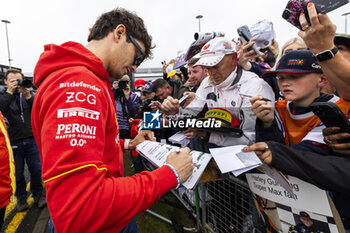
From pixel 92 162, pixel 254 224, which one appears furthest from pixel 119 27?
pixel 254 224

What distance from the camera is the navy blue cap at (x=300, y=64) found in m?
1.23

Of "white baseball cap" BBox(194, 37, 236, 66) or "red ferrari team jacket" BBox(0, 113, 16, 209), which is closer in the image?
"red ferrari team jacket" BBox(0, 113, 16, 209)

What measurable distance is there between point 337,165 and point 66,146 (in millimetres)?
1193

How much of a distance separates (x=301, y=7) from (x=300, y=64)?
0.50 m

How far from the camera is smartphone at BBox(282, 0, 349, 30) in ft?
2.63

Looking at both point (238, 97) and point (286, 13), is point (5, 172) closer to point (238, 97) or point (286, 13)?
point (238, 97)

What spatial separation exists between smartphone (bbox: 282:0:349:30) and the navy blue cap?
0.41 metres

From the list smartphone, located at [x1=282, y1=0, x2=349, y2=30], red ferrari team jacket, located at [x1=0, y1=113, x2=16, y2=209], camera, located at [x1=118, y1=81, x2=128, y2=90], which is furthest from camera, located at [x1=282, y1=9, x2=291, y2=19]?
camera, located at [x1=118, y1=81, x2=128, y2=90]

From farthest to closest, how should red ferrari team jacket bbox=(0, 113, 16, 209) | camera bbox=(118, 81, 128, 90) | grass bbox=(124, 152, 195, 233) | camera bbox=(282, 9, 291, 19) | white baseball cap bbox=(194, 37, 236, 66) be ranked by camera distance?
camera bbox=(118, 81, 128, 90)
grass bbox=(124, 152, 195, 233)
white baseball cap bbox=(194, 37, 236, 66)
red ferrari team jacket bbox=(0, 113, 16, 209)
camera bbox=(282, 9, 291, 19)

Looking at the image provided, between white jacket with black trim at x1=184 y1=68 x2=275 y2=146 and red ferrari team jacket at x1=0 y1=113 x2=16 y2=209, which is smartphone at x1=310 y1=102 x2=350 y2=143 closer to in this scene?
white jacket with black trim at x1=184 y1=68 x2=275 y2=146

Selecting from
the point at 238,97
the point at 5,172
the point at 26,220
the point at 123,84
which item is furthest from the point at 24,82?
the point at 238,97

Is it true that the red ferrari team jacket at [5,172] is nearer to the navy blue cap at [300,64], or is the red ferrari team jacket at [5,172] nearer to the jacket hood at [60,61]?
the jacket hood at [60,61]

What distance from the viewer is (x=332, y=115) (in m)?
0.78

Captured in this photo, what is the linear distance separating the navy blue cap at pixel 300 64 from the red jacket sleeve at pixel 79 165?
1253 mm
